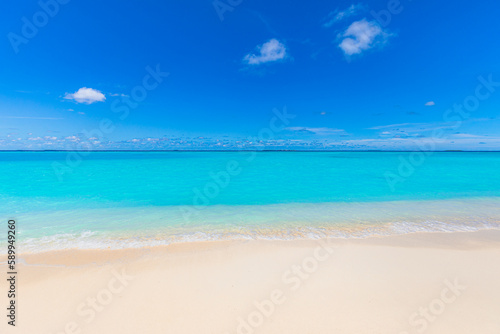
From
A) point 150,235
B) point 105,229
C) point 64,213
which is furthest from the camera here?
point 64,213

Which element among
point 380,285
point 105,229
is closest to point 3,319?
point 105,229

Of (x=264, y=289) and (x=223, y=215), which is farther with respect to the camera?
(x=223, y=215)

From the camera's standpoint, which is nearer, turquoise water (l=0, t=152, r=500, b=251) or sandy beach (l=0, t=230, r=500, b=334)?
sandy beach (l=0, t=230, r=500, b=334)

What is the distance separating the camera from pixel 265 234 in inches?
246

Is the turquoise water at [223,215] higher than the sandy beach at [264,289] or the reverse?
higher

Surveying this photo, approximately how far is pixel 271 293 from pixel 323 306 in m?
0.86

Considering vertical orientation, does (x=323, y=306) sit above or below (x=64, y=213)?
below

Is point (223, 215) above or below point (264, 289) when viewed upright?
above

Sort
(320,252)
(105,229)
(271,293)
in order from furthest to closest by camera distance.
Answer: (105,229) < (320,252) < (271,293)

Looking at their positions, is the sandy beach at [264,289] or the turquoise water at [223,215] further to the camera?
the turquoise water at [223,215]

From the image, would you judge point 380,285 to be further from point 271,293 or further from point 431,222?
point 431,222

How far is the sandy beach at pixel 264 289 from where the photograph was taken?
10.0 ft

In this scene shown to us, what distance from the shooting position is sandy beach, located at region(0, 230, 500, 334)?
306cm

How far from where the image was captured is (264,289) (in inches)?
148
